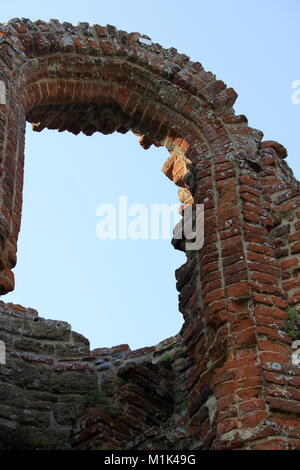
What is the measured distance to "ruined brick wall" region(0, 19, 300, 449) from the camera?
19.9 feet

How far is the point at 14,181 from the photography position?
707cm

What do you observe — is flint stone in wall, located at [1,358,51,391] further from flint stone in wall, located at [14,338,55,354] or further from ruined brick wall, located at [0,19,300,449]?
ruined brick wall, located at [0,19,300,449]

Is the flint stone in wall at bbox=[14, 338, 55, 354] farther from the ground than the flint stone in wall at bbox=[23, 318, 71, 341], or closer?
closer

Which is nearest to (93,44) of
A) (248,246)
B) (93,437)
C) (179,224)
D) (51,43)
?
(51,43)

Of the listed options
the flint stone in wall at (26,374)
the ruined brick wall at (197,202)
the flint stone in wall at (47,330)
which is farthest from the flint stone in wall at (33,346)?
the ruined brick wall at (197,202)

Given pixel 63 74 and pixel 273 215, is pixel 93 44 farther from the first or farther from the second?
pixel 273 215

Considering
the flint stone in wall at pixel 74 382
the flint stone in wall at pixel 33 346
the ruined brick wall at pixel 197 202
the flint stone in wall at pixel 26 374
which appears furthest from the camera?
the flint stone in wall at pixel 33 346

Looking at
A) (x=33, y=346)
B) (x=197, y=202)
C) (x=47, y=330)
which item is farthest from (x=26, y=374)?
(x=197, y=202)

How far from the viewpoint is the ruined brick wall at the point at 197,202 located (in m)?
6.07

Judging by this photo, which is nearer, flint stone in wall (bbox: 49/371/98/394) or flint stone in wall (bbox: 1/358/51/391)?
flint stone in wall (bbox: 1/358/51/391)

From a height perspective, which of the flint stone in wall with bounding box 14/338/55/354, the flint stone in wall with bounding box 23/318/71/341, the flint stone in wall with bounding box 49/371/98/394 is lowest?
the flint stone in wall with bounding box 49/371/98/394

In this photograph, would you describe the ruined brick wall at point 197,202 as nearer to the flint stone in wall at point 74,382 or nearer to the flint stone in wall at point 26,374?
the flint stone in wall at point 74,382

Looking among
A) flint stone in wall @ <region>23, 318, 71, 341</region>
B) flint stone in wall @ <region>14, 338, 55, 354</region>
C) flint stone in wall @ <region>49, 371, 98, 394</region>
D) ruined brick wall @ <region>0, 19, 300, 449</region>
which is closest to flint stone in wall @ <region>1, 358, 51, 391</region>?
flint stone in wall @ <region>49, 371, 98, 394</region>

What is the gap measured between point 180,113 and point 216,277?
2.30 metres
